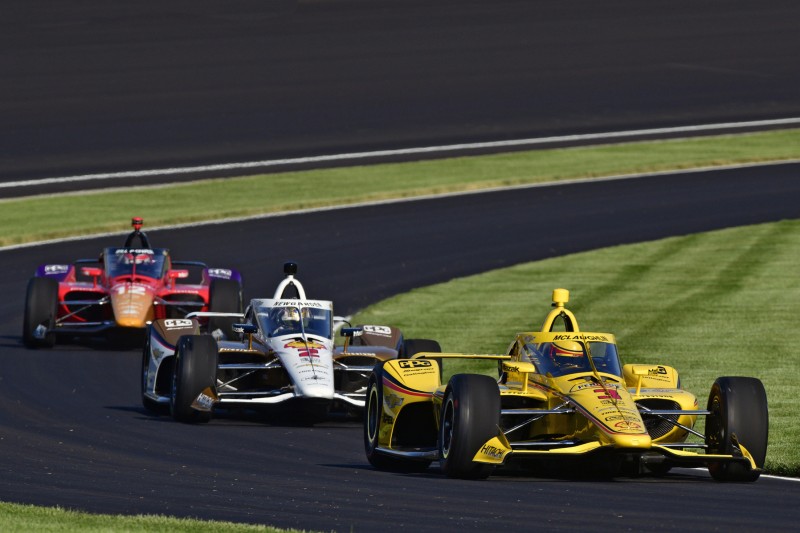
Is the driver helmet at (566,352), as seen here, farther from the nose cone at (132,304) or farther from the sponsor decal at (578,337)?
the nose cone at (132,304)

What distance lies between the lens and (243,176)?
1775 inches

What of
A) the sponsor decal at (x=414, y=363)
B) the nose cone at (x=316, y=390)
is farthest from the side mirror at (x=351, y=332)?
the sponsor decal at (x=414, y=363)

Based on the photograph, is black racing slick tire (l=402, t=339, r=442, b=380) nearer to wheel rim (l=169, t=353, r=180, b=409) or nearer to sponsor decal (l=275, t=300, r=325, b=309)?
sponsor decal (l=275, t=300, r=325, b=309)

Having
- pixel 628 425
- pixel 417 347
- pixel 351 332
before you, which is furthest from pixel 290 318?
pixel 628 425

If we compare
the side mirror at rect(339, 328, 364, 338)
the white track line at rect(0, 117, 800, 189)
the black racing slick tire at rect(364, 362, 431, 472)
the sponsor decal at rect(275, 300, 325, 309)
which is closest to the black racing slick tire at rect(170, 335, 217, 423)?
the sponsor decal at rect(275, 300, 325, 309)

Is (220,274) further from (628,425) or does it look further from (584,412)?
(628,425)

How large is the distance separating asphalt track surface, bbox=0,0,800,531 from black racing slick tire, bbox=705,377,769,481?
203mm

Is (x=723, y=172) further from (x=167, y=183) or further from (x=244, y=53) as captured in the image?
(x=244, y=53)

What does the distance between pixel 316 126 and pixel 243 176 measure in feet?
17.5

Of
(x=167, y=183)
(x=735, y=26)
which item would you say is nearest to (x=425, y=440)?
(x=167, y=183)

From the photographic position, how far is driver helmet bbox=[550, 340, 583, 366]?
53.5 feet

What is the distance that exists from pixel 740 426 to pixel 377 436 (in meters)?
3.63

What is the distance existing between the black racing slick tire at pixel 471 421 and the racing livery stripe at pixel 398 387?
1.42m

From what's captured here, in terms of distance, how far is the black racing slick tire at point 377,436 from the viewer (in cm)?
1670
